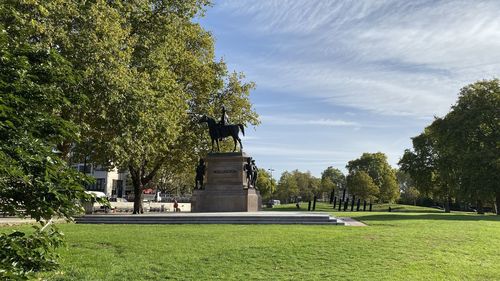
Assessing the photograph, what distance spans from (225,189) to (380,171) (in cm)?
7578

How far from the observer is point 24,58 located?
402cm

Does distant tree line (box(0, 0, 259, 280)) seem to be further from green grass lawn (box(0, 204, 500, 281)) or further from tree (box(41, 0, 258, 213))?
green grass lawn (box(0, 204, 500, 281))

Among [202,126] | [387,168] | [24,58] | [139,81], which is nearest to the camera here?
[24,58]

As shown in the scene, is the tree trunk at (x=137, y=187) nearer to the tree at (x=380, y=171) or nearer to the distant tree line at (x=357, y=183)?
the distant tree line at (x=357, y=183)

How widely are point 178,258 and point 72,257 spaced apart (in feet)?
8.37

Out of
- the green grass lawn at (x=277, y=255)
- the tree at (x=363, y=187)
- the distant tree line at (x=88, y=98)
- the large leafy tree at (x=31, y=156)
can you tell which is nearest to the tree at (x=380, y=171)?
the tree at (x=363, y=187)

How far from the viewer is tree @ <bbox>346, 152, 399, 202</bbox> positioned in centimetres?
8719

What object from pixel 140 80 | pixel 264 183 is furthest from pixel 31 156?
pixel 264 183

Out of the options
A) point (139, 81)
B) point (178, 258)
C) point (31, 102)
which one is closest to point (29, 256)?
point (31, 102)

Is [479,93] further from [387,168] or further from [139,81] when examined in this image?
[387,168]

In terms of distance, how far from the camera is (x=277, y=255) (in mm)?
11531

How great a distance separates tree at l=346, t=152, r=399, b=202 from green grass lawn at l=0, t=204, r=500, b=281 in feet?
243

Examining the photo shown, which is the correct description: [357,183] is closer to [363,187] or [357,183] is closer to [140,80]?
[363,187]

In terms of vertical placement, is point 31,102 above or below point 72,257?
above
